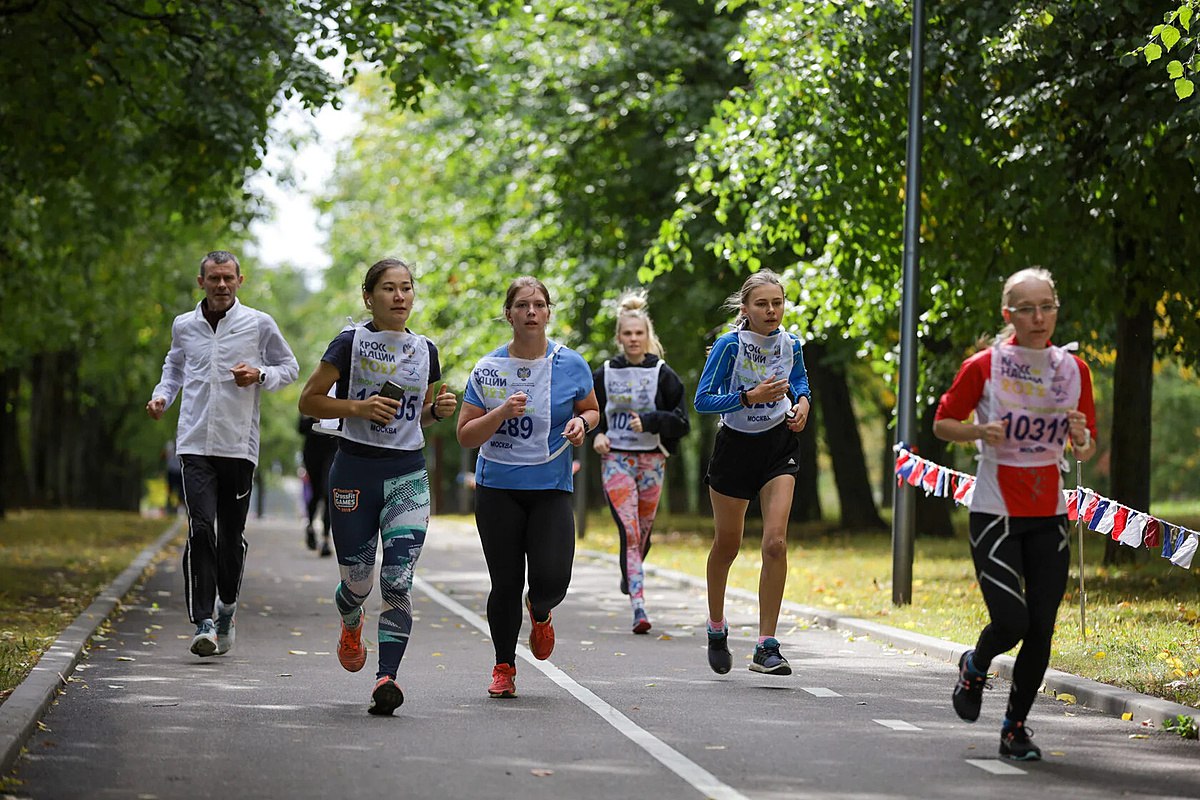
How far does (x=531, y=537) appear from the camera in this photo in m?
8.52

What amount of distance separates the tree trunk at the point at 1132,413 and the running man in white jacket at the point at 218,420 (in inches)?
384

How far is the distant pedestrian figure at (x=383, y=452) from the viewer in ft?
26.7

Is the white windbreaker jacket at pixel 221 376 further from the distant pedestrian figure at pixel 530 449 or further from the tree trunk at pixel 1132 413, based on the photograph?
the tree trunk at pixel 1132 413

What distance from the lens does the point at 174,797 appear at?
623 cm

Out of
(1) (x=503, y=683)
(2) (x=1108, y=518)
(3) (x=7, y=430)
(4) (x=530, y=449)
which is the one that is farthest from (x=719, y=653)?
(3) (x=7, y=430)

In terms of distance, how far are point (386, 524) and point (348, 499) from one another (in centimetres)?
21

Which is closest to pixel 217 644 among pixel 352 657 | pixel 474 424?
pixel 352 657

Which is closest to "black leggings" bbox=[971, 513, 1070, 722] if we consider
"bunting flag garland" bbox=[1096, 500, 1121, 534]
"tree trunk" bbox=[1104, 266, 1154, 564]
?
"bunting flag garland" bbox=[1096, 500, 1121, 534]

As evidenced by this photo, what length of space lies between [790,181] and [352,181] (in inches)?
1278

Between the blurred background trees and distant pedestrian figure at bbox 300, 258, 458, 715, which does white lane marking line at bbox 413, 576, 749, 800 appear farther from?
the blurred background trees

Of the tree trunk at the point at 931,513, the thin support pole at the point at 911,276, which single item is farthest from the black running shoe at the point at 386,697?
the tree trunk at the point at 931,513

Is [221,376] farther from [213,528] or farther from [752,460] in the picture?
[752,460]

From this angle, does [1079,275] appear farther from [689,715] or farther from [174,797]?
[174,797]

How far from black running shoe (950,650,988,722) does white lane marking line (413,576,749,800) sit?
117 centimetres
